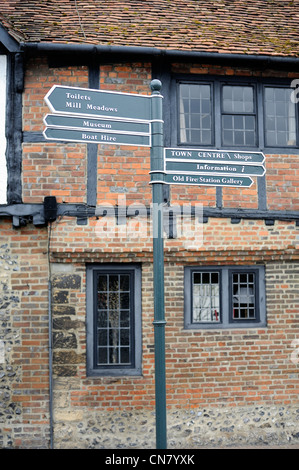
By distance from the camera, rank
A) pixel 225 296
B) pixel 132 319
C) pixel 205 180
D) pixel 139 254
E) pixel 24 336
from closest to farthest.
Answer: pixel 205 180 < pixel 24 336 < pixel 139 254 < pixel 132 319 < pixel 225 296

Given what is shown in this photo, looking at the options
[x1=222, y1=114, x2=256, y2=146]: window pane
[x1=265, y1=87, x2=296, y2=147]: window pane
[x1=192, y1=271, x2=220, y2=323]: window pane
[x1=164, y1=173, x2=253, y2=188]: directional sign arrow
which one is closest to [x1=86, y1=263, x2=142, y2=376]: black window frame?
[x1=192, y1=271, x2=220, y2=323]: window pane

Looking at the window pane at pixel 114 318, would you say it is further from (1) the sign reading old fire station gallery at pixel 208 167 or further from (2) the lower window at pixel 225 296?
(1) the sign reading old fire station gallery at pixel 208 167

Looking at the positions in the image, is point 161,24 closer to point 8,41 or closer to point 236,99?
point 236,99

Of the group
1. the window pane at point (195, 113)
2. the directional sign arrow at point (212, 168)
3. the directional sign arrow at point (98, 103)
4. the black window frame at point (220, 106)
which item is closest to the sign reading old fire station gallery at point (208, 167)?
the directional sign arrow at point (212, 168)

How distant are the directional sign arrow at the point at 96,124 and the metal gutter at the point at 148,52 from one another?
138 inches

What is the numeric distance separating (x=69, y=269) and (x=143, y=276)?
1138 mm

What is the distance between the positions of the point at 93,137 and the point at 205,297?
4.33 m

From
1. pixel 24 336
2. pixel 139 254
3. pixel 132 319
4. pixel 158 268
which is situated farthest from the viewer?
pixel 132 319

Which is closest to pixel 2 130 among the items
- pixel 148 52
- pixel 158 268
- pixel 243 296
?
pixel 148 52

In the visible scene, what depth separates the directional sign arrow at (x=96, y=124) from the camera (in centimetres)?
432

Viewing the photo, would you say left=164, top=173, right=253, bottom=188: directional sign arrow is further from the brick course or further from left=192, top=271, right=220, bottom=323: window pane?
left=192, top=271, right=220, bottom=323: window pane

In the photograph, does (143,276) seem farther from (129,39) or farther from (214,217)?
(129,39)

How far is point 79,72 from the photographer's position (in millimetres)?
7742

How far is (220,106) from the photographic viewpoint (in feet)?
26.6
